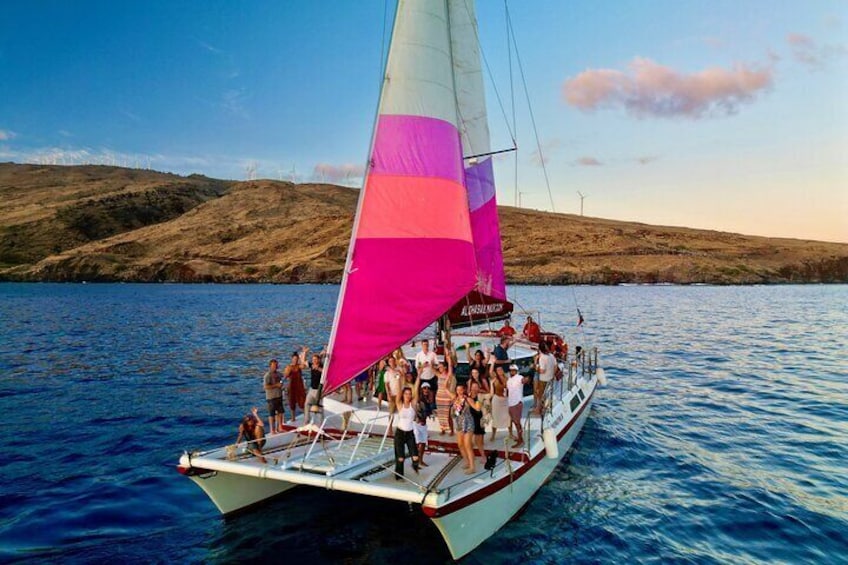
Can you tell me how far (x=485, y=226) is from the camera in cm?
2097

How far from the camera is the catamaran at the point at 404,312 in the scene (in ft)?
37.7

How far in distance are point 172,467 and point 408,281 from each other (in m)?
10.6

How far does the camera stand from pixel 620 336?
172 feet

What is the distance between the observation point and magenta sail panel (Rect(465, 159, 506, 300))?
66.1ft

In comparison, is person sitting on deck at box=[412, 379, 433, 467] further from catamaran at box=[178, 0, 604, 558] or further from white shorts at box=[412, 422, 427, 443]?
catamaran at box=[178, 0, 604, 558]

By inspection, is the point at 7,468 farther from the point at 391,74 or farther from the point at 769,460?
the point at 769,460

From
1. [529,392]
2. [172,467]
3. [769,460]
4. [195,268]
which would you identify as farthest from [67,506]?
[195,268]

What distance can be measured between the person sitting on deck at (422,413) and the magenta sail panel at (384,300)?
1.75 meters

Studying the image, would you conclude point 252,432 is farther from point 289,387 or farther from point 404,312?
point 404,312

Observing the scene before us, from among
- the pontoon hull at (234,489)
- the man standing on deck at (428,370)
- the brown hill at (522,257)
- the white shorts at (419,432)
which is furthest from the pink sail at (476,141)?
the brown hill at (522,257)

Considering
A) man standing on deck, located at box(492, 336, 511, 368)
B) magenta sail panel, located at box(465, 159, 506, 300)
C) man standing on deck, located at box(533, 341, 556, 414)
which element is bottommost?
man standing on deck, located at box(533, 341, 556, 414)

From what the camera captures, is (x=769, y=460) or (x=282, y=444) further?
(x=769, y=460)

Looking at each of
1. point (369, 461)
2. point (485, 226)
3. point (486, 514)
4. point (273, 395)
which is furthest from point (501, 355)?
point (273, 395)

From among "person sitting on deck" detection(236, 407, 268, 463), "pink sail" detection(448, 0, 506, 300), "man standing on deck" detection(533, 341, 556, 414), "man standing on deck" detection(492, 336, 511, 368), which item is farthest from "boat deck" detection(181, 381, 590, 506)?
"pink sail" detection(448, 0, 506, 300)
